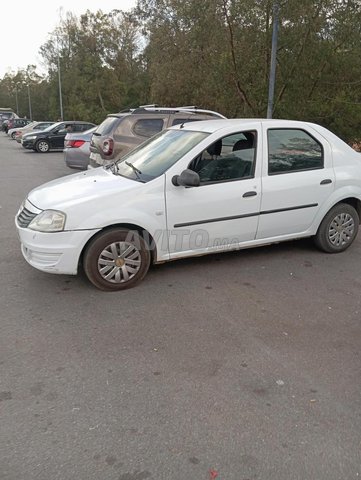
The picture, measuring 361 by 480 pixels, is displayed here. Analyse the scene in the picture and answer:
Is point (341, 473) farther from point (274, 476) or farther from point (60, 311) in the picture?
point (60, 311)

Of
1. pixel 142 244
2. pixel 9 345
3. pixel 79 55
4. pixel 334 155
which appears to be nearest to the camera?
pixel 9 345

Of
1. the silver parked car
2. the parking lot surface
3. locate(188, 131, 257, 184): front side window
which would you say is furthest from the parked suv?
the parking lot surface

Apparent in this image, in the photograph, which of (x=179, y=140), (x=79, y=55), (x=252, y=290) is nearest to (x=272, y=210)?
(x=252, y=290)

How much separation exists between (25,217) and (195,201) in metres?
1.70

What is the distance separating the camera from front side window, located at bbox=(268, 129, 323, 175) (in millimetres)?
4738

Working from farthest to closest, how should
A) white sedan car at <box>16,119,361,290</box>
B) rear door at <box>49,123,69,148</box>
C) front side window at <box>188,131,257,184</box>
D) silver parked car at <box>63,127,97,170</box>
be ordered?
rear door at <box>49,123,69,148</box>
silver parked car at <box>63,127,97,170</box>
front side window at <box>188,131,257,184</box>
white sedan car at <box>16,119,361,290</box>

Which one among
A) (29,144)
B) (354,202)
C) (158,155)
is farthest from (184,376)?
(29,144)

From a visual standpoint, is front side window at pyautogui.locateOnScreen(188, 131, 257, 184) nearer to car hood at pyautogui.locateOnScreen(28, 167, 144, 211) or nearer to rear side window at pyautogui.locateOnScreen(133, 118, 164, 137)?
car hood at pyautogui.locateOnScreen(28, 167, 144, 211)

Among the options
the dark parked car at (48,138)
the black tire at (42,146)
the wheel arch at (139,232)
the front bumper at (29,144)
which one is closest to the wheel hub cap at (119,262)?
the wheel arch at (139,232)

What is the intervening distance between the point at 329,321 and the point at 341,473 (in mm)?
1652

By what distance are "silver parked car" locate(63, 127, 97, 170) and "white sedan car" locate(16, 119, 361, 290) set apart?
7.01m

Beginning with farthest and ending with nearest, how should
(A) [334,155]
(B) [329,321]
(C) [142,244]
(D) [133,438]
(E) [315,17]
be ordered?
(E) [315,17]
(A) [334,155]
(C) [142,244]
(B) [329,321]
(D) [133,438]

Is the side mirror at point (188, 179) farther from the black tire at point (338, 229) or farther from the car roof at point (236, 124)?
the black tire at point (338, 229)

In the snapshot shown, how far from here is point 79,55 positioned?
39.9 m
